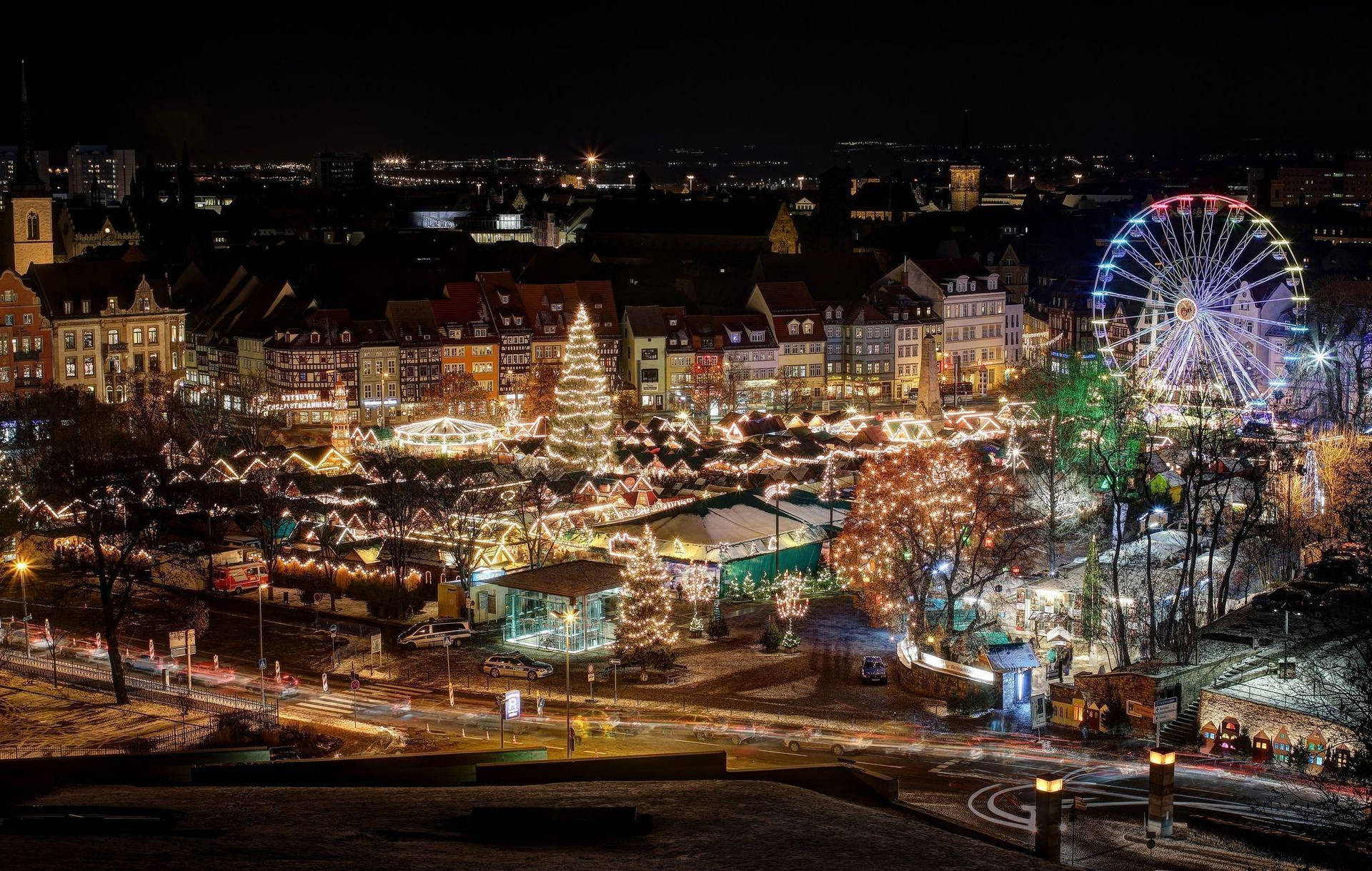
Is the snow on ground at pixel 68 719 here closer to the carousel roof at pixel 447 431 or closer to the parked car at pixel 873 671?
the parked car at pixel 873 671

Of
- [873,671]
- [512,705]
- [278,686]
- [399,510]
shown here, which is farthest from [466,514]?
[512,705]

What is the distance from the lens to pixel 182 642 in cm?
3459

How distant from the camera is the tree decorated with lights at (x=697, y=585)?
4266cm

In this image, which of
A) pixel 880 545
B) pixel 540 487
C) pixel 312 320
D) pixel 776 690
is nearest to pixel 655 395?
pixel 312 320

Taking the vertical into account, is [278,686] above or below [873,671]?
below

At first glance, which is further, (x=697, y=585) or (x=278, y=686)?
(x=697, y=585)

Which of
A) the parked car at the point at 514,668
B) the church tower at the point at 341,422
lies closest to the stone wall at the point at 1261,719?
the parked car at the point at 514,668

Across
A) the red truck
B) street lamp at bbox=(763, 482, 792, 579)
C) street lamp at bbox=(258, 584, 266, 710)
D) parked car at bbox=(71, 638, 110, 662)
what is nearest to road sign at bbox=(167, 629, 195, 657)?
street lamp at bbox=(258, 584, 266, 710)

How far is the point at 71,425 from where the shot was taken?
65.0m

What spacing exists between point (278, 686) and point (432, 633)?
4.77 m

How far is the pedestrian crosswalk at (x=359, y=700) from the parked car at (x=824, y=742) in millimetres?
8221

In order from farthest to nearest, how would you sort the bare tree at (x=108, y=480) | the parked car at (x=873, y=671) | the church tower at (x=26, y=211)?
the church tower at (x=26, y=211), the bare tree at (x=108, y=480), the parked car at (x=873, y=671)

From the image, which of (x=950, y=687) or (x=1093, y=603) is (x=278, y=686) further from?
(x=1093, y=603)

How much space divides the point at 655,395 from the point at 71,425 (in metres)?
28.8
